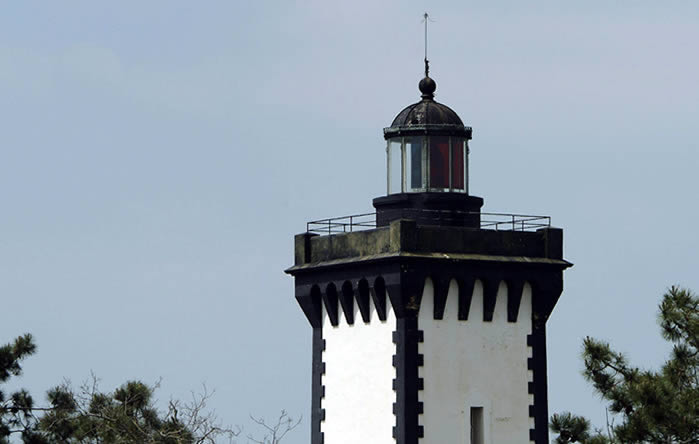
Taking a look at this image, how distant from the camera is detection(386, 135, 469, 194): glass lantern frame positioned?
58.7 metres

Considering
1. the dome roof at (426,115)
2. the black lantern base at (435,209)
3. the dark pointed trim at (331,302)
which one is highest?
the dome roof at (426,115)

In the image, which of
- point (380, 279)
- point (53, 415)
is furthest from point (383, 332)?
point (53, 415)

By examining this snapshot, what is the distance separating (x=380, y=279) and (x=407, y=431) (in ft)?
11.2

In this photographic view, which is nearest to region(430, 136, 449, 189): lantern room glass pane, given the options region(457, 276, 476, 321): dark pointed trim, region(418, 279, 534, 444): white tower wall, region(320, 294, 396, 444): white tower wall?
region(457, 276, 476, 321): dark pointed trim

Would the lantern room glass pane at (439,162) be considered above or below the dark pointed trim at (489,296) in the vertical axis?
above

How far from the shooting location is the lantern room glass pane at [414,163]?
193 ft

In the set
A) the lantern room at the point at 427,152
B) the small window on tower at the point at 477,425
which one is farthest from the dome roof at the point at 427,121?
the small window on tower at the point at 477,425

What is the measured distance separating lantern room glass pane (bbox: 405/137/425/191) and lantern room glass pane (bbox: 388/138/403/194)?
7.4 inches

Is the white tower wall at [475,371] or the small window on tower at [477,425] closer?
the white tower wall at [475,371]

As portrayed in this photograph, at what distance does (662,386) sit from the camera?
5391 centimetres

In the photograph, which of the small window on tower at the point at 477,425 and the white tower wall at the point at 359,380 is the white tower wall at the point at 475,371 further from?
the white tower wall at the point at 359,380

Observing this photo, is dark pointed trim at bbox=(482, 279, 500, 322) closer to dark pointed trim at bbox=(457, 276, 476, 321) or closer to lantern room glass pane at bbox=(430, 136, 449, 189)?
dark pointed trim at bbox=(457, 276, 476, 321)

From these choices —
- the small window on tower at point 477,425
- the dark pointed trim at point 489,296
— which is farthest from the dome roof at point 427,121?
the small window on tower at point 477,425

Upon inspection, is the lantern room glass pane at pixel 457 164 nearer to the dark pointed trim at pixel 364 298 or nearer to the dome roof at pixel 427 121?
the dome roof at pixel 427 121
